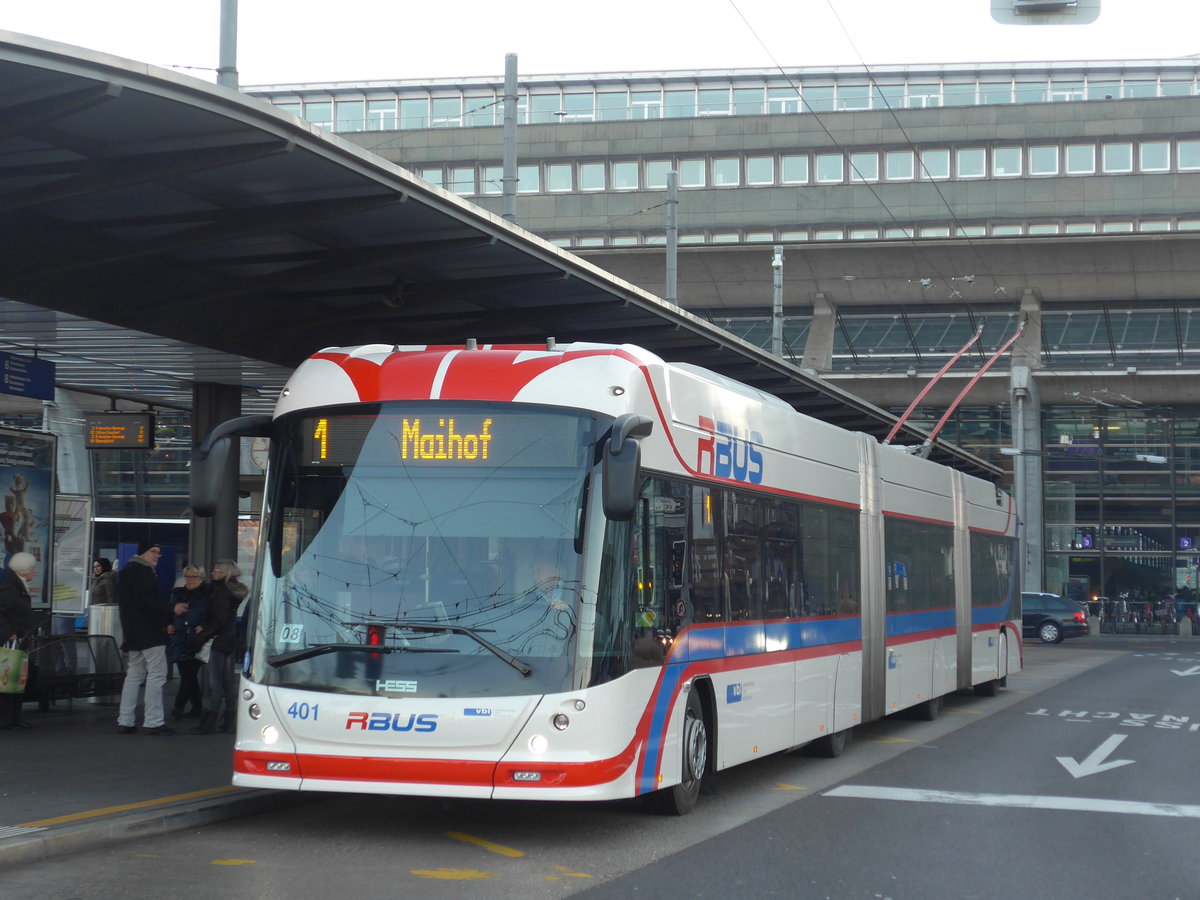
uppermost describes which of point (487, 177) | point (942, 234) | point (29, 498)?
point (487, 177)

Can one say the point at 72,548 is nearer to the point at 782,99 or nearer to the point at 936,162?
the point at 936,162

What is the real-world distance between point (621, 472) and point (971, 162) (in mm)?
39613

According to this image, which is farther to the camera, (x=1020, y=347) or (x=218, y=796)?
(x=1020, y=347)

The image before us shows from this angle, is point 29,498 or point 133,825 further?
point 29,498

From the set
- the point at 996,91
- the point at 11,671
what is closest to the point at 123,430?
the point at 11,671

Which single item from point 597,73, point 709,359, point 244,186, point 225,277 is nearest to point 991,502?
point 709,359

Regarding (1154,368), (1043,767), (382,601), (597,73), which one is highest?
(597,73)

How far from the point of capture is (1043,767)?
13.5 m

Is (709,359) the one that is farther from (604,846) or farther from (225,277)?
(604,846)

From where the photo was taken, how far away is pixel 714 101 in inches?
2032

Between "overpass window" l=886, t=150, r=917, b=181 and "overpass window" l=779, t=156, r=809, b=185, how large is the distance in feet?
7.95

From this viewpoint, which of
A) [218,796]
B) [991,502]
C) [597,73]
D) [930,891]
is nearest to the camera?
[930,891]

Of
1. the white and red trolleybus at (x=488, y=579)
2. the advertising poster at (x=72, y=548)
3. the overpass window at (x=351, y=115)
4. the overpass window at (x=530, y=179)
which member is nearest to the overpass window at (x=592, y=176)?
the overpass window at (x=530, y=179)

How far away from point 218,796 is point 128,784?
0.91 meters
